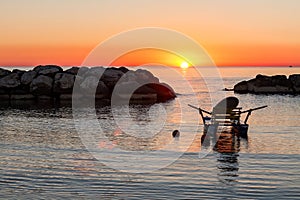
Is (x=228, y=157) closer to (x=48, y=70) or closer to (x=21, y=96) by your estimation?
(x=21, y=96)

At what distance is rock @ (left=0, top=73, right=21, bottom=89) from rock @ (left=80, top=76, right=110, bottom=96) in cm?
1120

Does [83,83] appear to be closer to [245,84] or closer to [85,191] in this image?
[245,84]

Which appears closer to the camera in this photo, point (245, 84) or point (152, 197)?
point (152, 197)

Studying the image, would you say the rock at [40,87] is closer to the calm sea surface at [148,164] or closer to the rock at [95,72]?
the rock at [95,72]

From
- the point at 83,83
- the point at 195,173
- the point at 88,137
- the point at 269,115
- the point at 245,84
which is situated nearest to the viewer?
the point at 195,173

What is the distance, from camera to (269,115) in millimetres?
54625

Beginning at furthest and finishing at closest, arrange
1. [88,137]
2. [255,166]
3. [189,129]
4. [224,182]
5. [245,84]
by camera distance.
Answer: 1. [245,84]
2. [189,129]
3. [88,137]
4. [255,166]
5. [224,182]

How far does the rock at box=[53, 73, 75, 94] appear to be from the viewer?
83.6 metres

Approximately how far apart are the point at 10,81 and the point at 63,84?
30.5 ft

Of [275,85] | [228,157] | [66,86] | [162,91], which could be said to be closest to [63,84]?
[66,86]

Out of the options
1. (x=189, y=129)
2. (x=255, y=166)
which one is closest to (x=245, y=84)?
(x=189, y=129)

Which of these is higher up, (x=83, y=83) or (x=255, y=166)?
(x=83, y=83)

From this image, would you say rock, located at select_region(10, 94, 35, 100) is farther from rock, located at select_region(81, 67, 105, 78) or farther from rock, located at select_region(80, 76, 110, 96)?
rock, located at select_region(81, 67, 105, 78)

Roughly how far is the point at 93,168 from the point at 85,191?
4.67 metres
